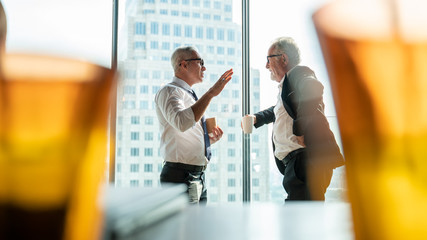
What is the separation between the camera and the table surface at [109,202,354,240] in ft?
0.97

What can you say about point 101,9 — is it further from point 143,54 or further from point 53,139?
point 143,54

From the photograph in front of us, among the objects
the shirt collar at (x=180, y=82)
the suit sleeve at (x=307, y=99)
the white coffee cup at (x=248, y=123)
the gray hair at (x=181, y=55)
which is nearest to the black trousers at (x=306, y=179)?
the suit sleeve at (x=307, y=99)

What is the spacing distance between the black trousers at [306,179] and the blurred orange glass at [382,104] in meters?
1.72

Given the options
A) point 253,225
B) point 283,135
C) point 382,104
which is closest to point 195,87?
point 283,135

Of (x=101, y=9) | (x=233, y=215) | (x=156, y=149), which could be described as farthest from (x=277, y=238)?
(x=156, y=149)

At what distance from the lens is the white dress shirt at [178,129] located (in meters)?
2.11

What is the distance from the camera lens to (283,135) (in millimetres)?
2066

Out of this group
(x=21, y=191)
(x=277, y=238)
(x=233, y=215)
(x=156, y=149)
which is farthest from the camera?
(x=156, y=149)

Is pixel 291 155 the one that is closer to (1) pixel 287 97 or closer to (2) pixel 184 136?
(1) pixel 287 97

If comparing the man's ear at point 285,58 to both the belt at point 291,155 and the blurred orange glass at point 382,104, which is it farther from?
the blurred orange glass at point 382,104

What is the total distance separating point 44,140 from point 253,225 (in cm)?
24

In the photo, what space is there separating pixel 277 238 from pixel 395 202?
0.39ft

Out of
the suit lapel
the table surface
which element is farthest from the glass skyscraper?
the table surface

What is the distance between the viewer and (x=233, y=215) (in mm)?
433
